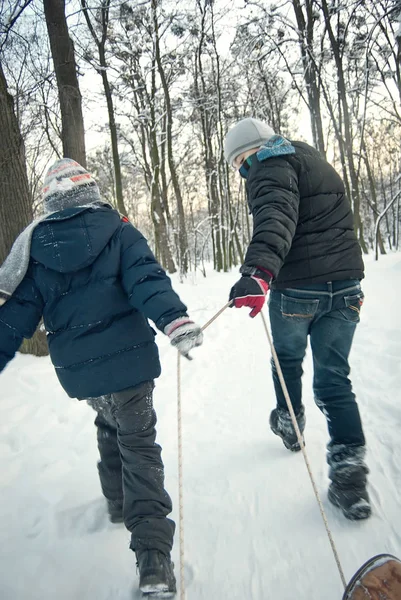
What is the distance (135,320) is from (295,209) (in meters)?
0.95

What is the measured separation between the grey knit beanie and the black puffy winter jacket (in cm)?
14

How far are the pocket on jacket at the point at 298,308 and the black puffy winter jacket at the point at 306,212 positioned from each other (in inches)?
3.3

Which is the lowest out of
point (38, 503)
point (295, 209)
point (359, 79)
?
point (38, 503)

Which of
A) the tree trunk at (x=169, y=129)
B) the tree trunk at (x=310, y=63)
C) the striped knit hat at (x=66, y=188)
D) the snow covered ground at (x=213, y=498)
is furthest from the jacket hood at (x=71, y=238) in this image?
the tree trunk at (x=169, y=129)

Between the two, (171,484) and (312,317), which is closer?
(312,317)

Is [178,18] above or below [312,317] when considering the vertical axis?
above

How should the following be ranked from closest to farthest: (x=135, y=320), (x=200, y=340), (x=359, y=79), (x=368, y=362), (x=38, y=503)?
(x=200, y=340) → (x=135, y=320) → (x=38, y=503) → (x=368, y=362) → (x=359, y=79)

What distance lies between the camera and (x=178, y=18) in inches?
A: 471

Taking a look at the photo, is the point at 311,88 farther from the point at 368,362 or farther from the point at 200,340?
the point at 200,340

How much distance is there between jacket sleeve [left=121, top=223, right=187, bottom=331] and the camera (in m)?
1.44

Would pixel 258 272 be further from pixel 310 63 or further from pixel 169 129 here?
pixel 169 129

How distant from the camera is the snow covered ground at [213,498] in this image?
1533 millimetres

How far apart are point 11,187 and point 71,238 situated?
147 inches

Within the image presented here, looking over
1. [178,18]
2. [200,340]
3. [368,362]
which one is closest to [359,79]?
[178,18]
